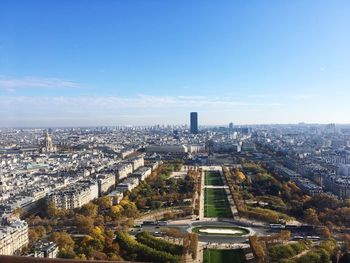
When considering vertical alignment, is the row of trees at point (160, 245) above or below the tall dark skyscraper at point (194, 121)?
below

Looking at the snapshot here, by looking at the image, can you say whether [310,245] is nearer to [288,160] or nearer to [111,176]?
[111,176]

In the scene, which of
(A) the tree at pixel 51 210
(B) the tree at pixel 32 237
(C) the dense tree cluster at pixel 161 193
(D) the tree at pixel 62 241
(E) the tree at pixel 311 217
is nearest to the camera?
(D) the tree at pixel 62 241

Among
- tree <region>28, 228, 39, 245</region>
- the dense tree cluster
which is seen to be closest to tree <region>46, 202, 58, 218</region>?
tree <region>28, 228, 39, 245</region>

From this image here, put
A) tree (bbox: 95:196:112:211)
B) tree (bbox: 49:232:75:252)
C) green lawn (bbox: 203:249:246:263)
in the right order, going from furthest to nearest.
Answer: tree (bbox: 95:196:112:211), tree (bbox: 49:232:75:252), green lawn (bbox: 203:249:246:263)

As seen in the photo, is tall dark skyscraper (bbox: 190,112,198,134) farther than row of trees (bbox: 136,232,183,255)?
Yes

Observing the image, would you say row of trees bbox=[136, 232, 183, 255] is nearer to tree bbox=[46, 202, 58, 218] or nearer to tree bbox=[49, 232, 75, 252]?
tree bbox=[49, 232, 75, 252]

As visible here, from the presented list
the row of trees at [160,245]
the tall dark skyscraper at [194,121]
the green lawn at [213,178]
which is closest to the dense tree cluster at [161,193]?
the green lawn at [213,178]

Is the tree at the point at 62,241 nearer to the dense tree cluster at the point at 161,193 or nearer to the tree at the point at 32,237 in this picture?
the tree at the point at 32,237

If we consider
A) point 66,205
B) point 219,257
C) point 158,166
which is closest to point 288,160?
point 158,166
